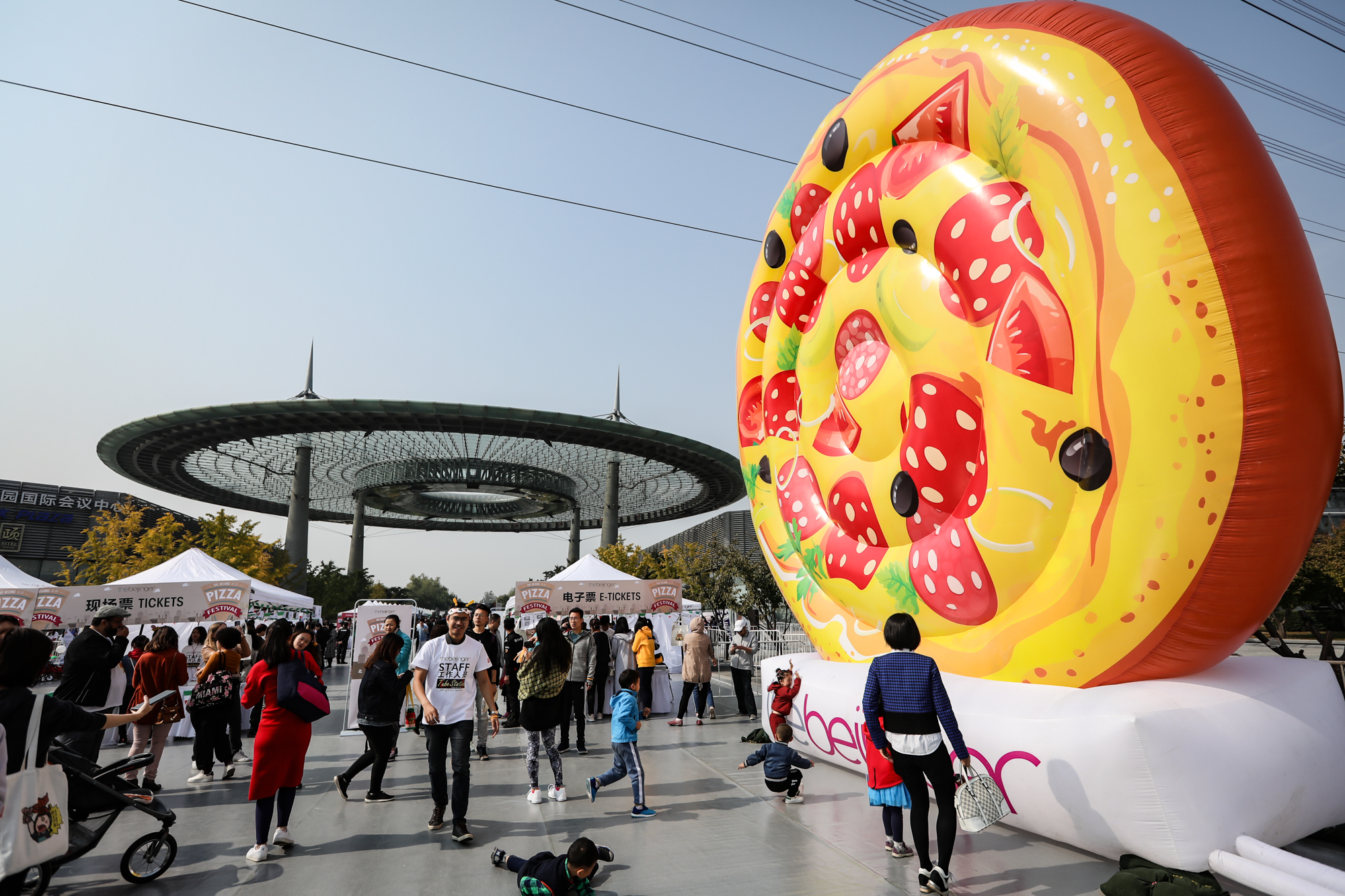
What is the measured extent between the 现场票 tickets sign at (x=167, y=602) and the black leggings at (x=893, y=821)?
39.4 feet

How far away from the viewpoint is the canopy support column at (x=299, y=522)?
1607 inches

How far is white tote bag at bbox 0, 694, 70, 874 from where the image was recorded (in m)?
3.70

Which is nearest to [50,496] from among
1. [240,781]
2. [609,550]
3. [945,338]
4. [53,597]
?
[609,550]

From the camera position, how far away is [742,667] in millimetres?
12273

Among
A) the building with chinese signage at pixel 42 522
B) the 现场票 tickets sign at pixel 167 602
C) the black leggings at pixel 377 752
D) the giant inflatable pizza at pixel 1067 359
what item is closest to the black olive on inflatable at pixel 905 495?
the giant inflatable pizza at pixel 1067 359

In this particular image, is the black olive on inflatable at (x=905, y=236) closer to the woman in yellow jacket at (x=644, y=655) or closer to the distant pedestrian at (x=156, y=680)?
the woman in yellow jacket at (x=644, y=655)

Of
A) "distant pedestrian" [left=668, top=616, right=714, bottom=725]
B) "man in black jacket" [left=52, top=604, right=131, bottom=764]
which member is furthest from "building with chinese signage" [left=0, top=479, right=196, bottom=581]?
"man in black jacket" [left=52, top=604, right=131, bottom=764]

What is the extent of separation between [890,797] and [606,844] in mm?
2093

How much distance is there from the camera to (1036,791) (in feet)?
16.3

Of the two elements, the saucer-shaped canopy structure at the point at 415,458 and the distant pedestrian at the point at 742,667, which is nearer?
the distant pedestrian at the point at 742,667

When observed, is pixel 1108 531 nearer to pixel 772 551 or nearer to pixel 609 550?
pixel 772 551

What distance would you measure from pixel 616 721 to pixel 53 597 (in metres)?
12.8

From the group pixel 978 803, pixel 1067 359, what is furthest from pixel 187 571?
pixel 1067 359

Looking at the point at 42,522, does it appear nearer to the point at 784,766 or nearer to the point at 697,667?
the point at 697,667
